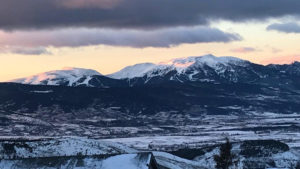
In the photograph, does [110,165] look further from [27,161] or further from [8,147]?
[8,147]

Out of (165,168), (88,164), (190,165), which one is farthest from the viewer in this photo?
(190,165)

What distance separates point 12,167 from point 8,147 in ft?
240

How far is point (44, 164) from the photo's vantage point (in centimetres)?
12438

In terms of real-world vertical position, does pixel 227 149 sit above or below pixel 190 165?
above

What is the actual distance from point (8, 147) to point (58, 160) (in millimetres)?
75657

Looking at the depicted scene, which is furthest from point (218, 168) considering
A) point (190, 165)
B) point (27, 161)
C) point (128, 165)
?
point (190, 165)

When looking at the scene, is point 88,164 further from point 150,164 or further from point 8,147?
point 8,147

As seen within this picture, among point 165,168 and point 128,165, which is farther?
point 165,168

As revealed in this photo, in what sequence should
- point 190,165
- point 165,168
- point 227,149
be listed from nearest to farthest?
point 227,149, point 165,168, point 190,165

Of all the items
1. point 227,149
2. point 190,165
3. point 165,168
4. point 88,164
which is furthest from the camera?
point 190,165

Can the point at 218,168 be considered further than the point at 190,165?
No

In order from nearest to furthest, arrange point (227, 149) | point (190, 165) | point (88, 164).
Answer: point (227, 149)
point (88, 164)
point (190, 165)

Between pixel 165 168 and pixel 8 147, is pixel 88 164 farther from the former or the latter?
pixel 8 147

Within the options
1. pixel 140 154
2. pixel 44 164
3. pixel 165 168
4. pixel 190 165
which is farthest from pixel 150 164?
pixel 190 165
